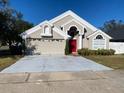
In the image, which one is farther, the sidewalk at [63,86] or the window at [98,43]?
the window at [98,43]

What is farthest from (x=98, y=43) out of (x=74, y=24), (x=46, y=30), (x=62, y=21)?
(x=46, y=30)

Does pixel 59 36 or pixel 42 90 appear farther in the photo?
pixel 59 36

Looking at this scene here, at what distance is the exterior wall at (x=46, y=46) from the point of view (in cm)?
3066

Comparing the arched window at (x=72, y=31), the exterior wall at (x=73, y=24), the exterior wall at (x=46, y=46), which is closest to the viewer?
the exterior wall at (x=46, y=46)

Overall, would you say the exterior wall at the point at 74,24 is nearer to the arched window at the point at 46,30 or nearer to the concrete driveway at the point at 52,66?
the arched window at the point at 46,30

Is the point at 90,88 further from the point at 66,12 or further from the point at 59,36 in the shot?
the point at 66,12

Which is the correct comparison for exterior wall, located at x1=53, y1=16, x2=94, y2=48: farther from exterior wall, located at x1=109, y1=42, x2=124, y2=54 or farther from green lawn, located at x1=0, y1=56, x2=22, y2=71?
green lawn, located at x1=0, y1=56, x2=22, y2=71

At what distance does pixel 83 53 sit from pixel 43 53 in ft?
18.1

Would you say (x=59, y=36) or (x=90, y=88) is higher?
(x=59, y=36)

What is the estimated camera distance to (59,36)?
103 feet

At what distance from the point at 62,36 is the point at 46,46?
8.62 feet

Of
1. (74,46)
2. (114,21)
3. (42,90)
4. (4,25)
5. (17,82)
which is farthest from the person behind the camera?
(114,21)

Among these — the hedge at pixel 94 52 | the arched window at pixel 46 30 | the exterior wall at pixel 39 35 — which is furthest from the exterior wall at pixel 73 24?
the hedge at pixel 94 52

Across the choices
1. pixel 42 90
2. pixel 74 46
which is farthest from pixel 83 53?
pixel 42 90
